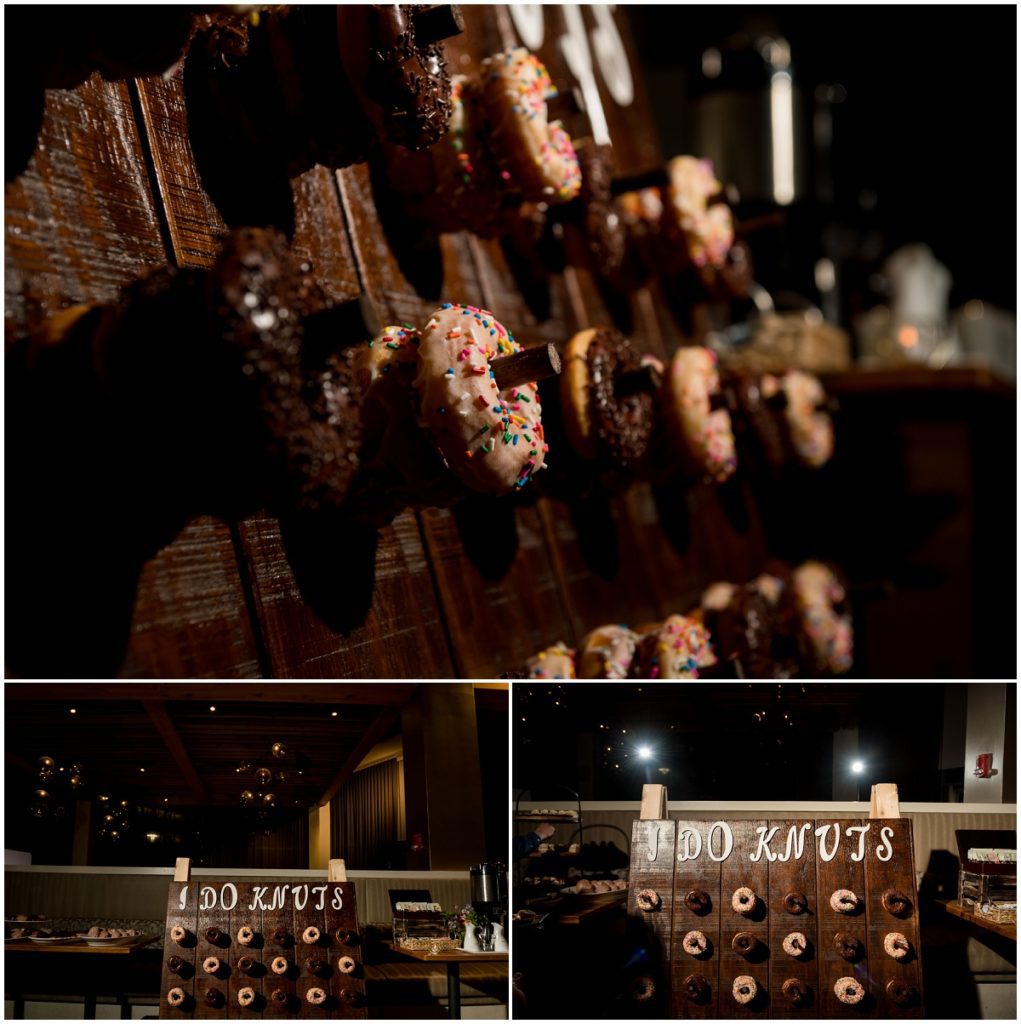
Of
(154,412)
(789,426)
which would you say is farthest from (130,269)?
(789,426)

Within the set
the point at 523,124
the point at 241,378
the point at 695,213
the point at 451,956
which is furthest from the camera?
the point at 695,213

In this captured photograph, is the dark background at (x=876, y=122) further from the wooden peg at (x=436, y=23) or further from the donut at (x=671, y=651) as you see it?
the wooden peg at (x=436, y=23)

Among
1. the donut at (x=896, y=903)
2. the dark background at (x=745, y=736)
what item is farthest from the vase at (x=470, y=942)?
the donut at (x=896, y=903)

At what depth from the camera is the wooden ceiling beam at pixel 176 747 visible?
4.51 ft

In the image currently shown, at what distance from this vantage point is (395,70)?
4.45 feet

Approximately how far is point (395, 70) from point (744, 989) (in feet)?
5.16

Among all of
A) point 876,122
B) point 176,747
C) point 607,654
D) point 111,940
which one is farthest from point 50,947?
point 876,122

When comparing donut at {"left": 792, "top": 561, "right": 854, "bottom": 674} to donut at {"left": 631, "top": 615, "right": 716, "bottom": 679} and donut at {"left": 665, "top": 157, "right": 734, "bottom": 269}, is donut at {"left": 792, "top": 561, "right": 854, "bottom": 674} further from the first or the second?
donut at {"left": 665, "top": 157, "right": 734, "bottom": 269}

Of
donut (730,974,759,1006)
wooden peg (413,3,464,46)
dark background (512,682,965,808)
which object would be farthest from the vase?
wooden peg (413,3,464,46)

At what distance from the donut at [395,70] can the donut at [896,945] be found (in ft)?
5.00

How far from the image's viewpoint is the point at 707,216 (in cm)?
255

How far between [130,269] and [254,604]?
0.45 meters

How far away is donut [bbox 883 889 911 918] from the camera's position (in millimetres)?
1785

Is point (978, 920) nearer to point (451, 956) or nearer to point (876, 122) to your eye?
point (451, 956)
